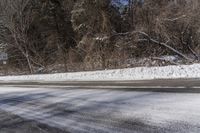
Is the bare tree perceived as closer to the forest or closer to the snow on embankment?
the forest

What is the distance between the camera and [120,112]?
10.6m

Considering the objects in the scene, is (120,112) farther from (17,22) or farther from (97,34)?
(17,22)

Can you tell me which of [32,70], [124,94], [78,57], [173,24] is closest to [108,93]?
[124,94]

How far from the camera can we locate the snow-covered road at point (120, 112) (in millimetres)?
8570

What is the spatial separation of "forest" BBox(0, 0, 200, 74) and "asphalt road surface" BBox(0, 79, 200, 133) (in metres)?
13.2

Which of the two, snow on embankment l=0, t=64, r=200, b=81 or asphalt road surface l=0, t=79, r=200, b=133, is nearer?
asphalt road surface l=0, t=79, r=200, b=133

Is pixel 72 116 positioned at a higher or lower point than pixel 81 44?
lower

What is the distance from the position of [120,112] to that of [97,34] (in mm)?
22405

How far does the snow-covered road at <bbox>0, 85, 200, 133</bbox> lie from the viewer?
8.57 metres

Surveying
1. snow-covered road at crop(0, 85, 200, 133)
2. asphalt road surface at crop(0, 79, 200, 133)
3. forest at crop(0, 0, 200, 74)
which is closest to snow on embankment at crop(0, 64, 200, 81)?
forest at crop(0, 0, 200, 74)

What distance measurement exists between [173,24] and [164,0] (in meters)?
4.20

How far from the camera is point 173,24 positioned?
95.2 ft

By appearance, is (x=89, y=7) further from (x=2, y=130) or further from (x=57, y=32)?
(x=2, y=130)

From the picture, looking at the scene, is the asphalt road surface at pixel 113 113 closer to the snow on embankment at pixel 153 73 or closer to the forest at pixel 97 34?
the snow on embankment at pixel 153 73
